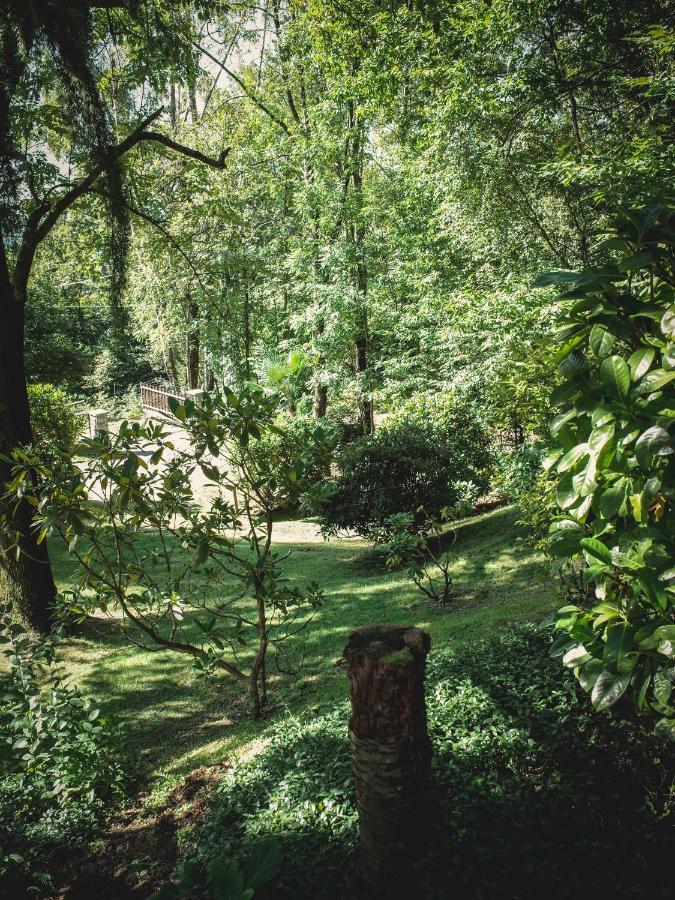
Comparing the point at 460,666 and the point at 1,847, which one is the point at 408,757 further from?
the point at 1,847

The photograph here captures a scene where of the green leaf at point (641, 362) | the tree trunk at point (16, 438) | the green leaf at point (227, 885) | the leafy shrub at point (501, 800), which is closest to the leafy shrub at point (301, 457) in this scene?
the leafy shrub at point (501, 800)

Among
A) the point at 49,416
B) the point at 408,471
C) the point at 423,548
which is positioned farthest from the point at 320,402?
the point at 423,548

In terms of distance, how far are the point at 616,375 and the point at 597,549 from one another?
50 cm

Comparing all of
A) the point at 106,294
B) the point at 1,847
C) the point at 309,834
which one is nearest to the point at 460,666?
the point at 309,834

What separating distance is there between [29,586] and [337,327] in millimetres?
10183

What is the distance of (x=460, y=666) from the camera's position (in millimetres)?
A: 3523

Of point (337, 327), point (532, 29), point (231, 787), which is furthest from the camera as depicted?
point (337, 327)

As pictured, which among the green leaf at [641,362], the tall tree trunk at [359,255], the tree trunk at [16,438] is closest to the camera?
the green leaf at [641,362]

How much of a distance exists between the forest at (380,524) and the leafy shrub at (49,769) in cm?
2

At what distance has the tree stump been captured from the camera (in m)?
2.10

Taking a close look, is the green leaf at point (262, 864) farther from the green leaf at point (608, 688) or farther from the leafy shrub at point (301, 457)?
the leafy shrub at point (301, 457)

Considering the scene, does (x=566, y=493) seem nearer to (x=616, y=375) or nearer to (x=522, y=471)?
(x=616, y=375)

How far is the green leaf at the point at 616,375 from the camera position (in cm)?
139

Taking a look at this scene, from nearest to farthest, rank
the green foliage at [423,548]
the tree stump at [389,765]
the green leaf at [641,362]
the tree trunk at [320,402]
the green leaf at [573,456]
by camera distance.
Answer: the green leaf at [641,362]
the green leaf at [573,456]
the tree stump at [389,765]
the green foliage at [423,548]
the tree trunk at [320,402]
